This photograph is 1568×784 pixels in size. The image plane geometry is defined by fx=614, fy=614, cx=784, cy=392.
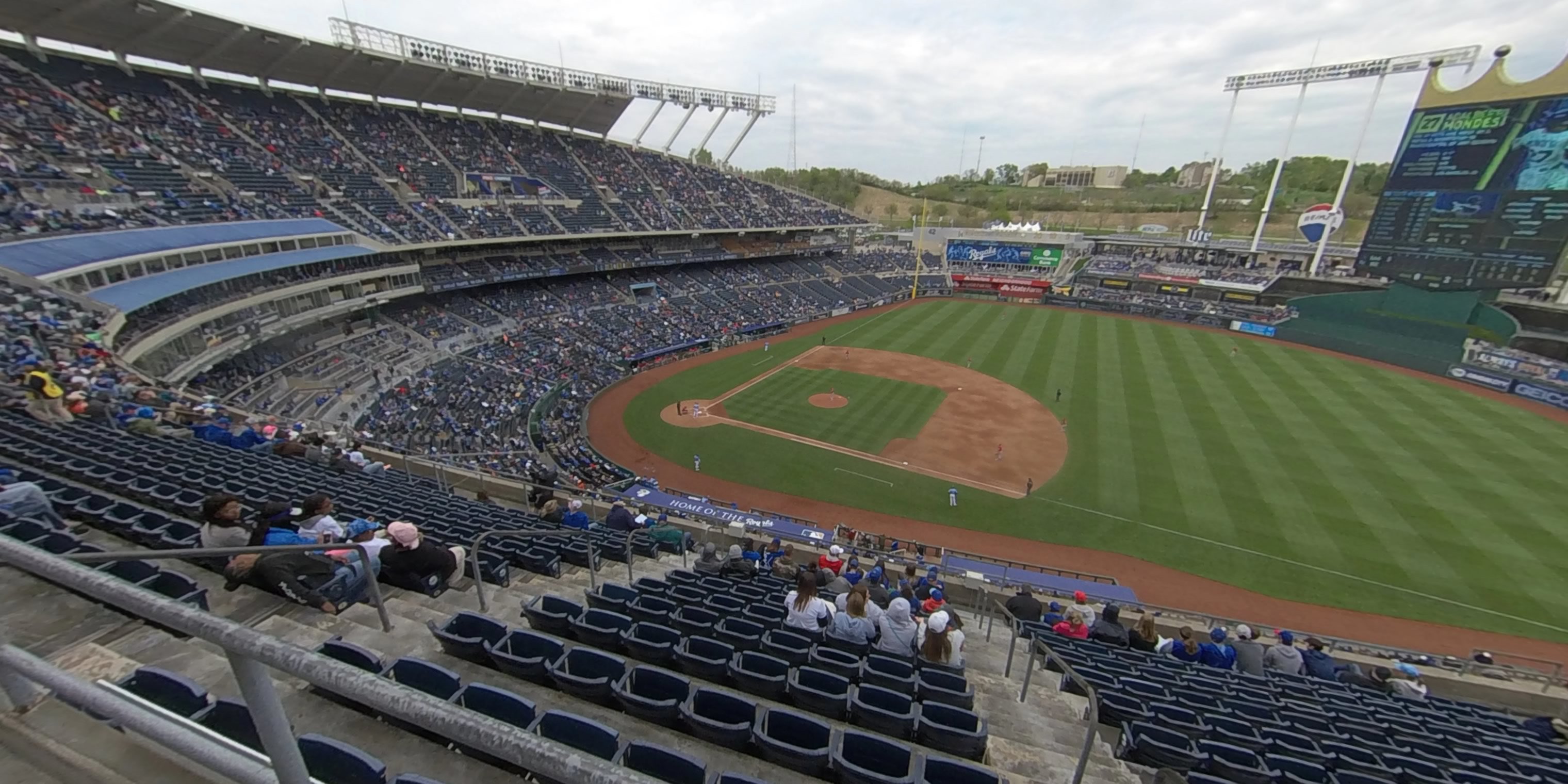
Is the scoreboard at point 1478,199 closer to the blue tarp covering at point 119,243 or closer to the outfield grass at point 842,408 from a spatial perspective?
the outfield grass at point 842,408

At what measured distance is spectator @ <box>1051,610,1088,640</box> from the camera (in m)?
10.6

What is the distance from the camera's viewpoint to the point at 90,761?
2.61 metres

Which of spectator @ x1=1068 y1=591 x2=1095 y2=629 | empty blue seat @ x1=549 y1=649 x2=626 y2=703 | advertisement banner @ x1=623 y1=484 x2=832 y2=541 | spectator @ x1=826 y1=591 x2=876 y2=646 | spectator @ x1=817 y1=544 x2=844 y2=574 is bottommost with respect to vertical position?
advertisement banner @ x1=623 y1=484 x2=832 y2=541

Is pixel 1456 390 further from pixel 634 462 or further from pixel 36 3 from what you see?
pixel 36 3

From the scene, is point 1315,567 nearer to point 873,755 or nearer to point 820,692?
point 820,692

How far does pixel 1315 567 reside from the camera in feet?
68.3

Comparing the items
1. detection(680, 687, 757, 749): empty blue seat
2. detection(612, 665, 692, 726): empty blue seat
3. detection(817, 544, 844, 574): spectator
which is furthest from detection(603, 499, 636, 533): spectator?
detection(680, 687, 757, 749): empty blue seat

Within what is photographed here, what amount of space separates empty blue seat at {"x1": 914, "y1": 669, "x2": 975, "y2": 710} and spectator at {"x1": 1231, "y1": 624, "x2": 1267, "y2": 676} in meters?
6.66

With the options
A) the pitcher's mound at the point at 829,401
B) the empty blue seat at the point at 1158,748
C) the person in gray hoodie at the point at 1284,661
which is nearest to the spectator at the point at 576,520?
the empty blue seat at the point at 1158,748

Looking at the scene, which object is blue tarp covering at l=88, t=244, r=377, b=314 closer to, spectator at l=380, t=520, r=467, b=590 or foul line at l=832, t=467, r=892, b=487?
spectator at l=380, t=520, r=467, b=590

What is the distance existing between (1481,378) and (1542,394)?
3.18 meters

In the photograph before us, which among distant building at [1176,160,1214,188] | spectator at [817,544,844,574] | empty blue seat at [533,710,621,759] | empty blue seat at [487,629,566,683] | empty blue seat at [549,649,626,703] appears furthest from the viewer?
distant building at [1176,160,1214,188]

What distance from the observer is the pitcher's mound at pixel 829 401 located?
35031mm

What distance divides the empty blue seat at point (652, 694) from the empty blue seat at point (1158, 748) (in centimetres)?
456
